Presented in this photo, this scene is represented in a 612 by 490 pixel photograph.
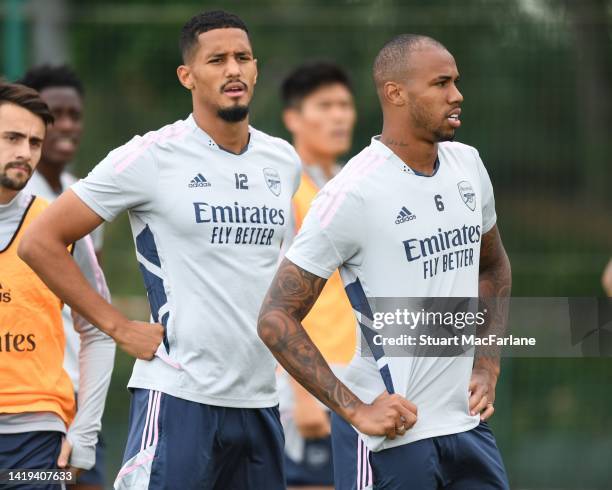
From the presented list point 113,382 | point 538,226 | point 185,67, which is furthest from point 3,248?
point 538,226

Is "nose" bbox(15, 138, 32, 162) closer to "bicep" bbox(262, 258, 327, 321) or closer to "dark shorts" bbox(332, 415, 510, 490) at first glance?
"bicep" bbox(262, 258, 327, 321)

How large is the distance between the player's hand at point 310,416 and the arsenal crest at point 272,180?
7.32ft

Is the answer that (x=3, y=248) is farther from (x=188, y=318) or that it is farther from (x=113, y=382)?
(x=113, y=382)

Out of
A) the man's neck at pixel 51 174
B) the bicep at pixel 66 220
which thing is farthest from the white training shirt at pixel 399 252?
the man's neck at pixel 51 174

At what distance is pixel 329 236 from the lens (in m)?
4.79

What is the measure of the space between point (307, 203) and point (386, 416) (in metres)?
2.73

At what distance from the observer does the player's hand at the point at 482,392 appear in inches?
199

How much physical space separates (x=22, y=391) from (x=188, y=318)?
30.3 inches

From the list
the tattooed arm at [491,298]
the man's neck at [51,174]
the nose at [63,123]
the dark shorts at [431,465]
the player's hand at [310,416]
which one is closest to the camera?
the dark shorts at [431,465]

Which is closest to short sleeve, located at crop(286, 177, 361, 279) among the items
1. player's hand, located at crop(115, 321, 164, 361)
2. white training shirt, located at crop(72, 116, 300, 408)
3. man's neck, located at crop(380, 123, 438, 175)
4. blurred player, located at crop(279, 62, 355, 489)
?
man's neck, located at crop(380, 123, 438, 175)

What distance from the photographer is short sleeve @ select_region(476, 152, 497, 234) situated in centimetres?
531

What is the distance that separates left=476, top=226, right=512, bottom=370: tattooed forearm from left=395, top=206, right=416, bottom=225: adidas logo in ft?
2.28

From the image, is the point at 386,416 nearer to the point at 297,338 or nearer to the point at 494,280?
the point at 297,338

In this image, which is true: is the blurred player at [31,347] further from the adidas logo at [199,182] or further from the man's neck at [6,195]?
the adidas logo at [199,182]
